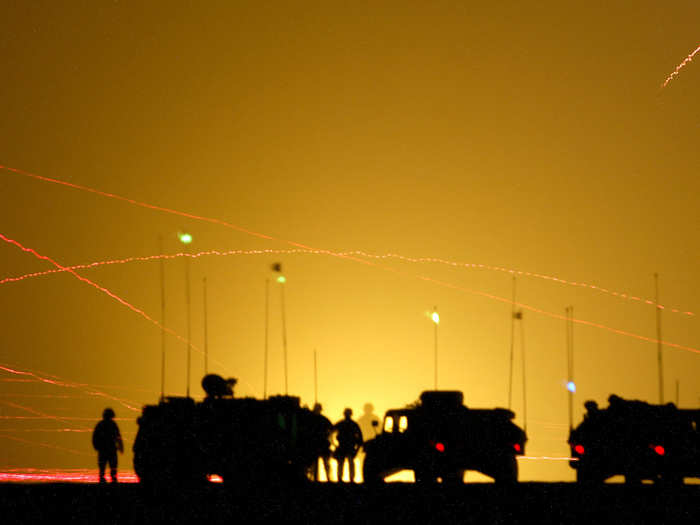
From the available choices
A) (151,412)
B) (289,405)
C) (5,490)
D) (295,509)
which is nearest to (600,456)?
(289,405)

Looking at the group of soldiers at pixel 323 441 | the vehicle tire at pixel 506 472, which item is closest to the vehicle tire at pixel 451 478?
the vehicle tire at pixel 506 472

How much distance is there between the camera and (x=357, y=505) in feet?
47.5

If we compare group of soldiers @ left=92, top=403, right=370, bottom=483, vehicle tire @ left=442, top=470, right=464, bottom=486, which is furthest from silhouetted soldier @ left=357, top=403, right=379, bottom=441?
vehicle tire @ left=442, top=470, right=464, bottom=486

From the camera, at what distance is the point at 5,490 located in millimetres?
16500

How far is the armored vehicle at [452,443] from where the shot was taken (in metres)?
18.9

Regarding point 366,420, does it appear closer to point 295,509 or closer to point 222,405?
point 222,405

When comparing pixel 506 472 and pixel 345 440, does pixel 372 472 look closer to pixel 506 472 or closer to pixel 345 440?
pixel 345 440

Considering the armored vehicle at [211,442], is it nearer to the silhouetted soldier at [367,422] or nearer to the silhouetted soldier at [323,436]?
the silhouetted soldier at [323,436]

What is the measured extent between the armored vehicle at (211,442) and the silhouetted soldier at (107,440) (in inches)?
85.4

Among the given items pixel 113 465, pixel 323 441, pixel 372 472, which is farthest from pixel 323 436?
pixel 113 465

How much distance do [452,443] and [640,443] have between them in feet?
12.2

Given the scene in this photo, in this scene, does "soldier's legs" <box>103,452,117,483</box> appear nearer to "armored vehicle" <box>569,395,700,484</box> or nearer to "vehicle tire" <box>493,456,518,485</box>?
"vehicle tire" <box>493,456,518,485</box>

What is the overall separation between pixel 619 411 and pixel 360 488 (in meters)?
5.53

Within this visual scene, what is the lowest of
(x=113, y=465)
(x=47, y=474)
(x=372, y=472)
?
(x=47, y=474)
